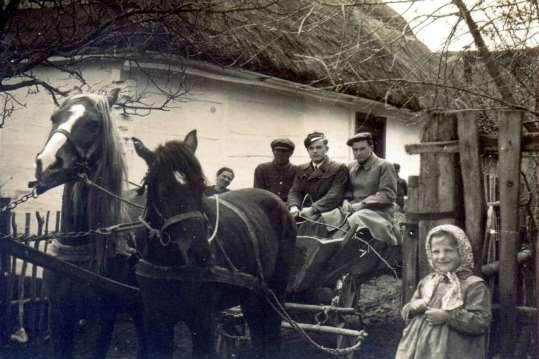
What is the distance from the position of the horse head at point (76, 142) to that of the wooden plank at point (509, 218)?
243cm

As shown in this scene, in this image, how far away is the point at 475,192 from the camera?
3.49m

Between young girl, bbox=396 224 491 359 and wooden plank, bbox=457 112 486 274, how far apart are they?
32cm

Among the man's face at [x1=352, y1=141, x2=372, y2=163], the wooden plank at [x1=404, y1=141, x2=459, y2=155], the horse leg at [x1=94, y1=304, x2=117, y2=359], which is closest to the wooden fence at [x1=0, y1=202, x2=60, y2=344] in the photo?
the horse leg at [x1=94, y1=304, x2=117, y2=359]

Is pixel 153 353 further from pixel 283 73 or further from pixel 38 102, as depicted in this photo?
pixel 283 73

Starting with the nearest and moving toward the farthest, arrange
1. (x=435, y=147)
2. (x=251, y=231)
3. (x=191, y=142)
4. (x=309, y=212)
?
(x=435, y=147) → (x=191, y=142) → (x=251, y=231) → (x=309, y=212)

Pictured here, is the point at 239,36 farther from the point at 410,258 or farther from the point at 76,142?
the point at 410,258

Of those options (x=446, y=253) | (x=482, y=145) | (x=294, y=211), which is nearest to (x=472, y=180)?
(x=482, y=145)

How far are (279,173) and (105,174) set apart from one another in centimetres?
317

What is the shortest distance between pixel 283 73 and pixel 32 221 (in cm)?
420

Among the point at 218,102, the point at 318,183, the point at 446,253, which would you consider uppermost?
the point at 218,102

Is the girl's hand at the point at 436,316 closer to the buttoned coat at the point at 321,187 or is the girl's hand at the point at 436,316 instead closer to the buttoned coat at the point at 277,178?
the buttoned coat at the point at 321,187

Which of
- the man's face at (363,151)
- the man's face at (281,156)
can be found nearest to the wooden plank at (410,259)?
the man's face at (363,151)

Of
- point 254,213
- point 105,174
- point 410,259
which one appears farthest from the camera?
point 254,213

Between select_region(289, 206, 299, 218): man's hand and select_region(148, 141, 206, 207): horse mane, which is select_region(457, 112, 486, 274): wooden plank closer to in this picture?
select_region(148, 141, 206, 207): horse mane
